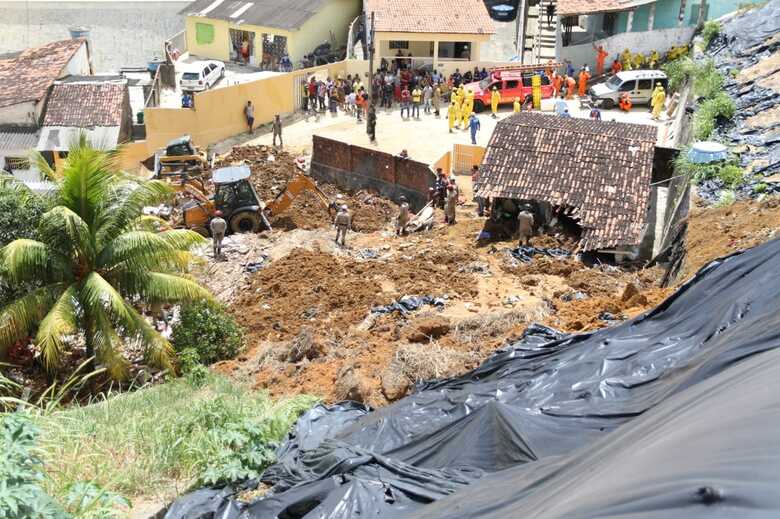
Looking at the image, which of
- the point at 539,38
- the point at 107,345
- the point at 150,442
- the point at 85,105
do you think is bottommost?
the point at 107,345

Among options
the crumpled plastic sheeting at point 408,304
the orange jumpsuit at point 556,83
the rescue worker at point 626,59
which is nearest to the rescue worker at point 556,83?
the orange jumpsuit at point 556,83

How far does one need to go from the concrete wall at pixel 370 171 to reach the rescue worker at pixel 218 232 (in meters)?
6.23

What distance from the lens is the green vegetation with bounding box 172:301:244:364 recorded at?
52.9 ft

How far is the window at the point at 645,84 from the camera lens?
31.5 meters

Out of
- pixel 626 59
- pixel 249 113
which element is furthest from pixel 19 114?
pixel 626 59

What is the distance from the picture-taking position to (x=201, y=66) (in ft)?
119

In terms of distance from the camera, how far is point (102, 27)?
47.9 meters

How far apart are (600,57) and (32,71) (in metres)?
23.2

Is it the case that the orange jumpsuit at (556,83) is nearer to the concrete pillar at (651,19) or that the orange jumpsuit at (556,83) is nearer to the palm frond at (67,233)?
the concrete pillar at (651,19)

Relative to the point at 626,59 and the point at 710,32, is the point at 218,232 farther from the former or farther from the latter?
the point at 710,32

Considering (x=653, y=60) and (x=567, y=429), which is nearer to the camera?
(x=567, y=429)

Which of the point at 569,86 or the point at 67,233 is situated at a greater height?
the point at 569,86

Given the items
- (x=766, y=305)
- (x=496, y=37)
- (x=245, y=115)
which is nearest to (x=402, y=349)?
(x=766, y=305)

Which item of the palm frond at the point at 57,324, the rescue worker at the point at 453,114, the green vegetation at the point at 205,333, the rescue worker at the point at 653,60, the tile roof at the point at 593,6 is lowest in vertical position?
the green vegetation at the point at 205,333
